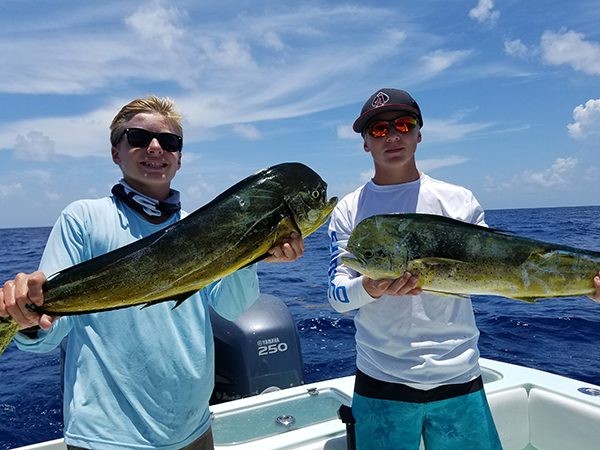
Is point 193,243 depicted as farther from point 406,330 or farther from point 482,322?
point 482,322

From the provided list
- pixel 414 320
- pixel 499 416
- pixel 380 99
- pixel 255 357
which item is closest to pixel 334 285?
pixel 414 320

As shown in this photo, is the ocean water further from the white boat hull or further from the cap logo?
the cap logo

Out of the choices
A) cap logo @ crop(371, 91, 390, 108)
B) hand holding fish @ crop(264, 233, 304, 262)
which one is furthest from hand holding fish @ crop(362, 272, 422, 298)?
cap logo @ crop(371, 91, 390, 108)

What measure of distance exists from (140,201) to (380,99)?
4.33ft

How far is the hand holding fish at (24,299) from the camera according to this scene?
157 cm

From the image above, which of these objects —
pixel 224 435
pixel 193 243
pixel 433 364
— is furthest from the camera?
pixel 224 435

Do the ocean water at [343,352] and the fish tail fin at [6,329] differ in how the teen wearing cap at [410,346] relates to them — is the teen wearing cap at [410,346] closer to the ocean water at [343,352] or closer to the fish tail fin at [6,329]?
the fish tail fin at [6,329]

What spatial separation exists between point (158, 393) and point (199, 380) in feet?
0.60

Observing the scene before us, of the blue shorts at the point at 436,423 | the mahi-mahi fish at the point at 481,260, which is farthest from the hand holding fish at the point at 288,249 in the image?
the blue shorts at the point at 436,423

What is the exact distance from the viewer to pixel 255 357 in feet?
15.7

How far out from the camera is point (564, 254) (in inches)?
79.1

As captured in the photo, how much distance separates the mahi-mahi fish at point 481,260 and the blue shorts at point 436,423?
33.3 inches

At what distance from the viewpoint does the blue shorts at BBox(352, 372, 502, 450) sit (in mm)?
2602

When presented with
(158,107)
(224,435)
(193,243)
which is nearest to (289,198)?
(193,243)
